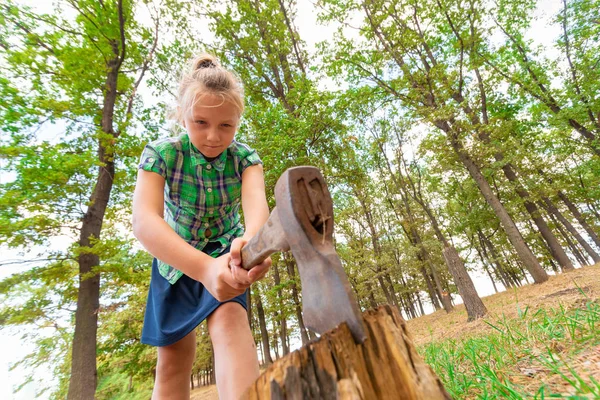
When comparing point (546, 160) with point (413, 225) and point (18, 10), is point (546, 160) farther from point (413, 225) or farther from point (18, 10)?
point (18, 10)

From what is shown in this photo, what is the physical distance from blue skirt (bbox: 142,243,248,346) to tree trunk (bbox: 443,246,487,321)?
26.2 ft

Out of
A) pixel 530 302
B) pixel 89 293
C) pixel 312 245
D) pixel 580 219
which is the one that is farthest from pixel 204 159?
pixel 580 219

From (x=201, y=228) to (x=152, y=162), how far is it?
0.48 m

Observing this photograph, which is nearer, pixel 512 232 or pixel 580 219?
pixel 512 232

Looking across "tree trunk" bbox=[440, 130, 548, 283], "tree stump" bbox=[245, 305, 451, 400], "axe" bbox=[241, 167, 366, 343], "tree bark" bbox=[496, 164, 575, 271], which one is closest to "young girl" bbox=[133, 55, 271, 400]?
"axe" bbox=[241, 167, 366, 343]

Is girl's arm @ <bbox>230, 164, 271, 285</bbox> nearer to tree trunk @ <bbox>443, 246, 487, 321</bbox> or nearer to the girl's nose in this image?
the girl's nose

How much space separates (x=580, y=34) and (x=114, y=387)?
87.0 ft

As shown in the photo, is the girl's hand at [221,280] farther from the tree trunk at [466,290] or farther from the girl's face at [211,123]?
the tree trunk at [466,290]

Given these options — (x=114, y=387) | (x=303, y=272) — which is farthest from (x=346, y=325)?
(x=114, y=387)

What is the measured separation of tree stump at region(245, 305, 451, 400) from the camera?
0.71 meters

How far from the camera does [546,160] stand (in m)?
18.2

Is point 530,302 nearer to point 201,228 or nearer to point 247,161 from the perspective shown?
point 247,161

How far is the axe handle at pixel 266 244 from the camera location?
3.54ft

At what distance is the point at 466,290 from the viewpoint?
774cm
